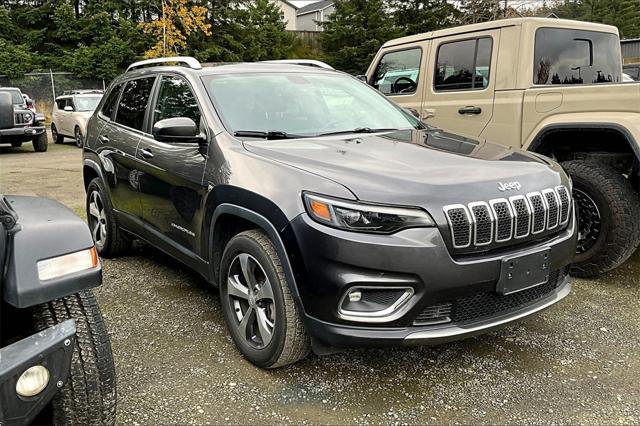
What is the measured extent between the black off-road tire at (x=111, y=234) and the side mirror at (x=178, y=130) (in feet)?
5.61

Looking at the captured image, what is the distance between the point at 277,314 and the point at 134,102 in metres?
2.69

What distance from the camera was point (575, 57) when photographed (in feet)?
17.0

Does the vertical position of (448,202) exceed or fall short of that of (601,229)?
it exceeds it

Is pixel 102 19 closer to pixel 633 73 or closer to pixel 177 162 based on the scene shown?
pixel 633 73

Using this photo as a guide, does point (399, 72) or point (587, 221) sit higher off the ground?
point (399, 72)

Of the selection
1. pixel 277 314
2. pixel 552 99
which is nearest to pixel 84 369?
pixel 277 314

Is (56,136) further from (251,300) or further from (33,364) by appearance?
(33,364)

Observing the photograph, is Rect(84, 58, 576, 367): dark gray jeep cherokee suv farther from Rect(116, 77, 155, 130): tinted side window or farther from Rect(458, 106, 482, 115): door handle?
Rect(458, 106, 482, 115): door handle

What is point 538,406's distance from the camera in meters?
2.62

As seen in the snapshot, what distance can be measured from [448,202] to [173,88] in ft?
7.79

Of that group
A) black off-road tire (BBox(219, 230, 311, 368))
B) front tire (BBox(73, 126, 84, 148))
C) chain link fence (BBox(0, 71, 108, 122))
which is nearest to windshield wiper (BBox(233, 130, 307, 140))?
black off-road tire (BBox(219, 230, 311, 368))

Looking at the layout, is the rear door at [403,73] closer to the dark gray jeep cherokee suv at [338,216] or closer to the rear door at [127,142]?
the dark gray jeep cherokee suv at [338,216]

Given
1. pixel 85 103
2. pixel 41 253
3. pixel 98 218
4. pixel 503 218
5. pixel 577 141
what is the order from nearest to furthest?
pixel 41 253, pixel 503 218, pixel 577 141, pixel 98 218, pixel 85 103

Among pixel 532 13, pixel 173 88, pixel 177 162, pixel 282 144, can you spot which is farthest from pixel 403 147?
pixel 532 13
